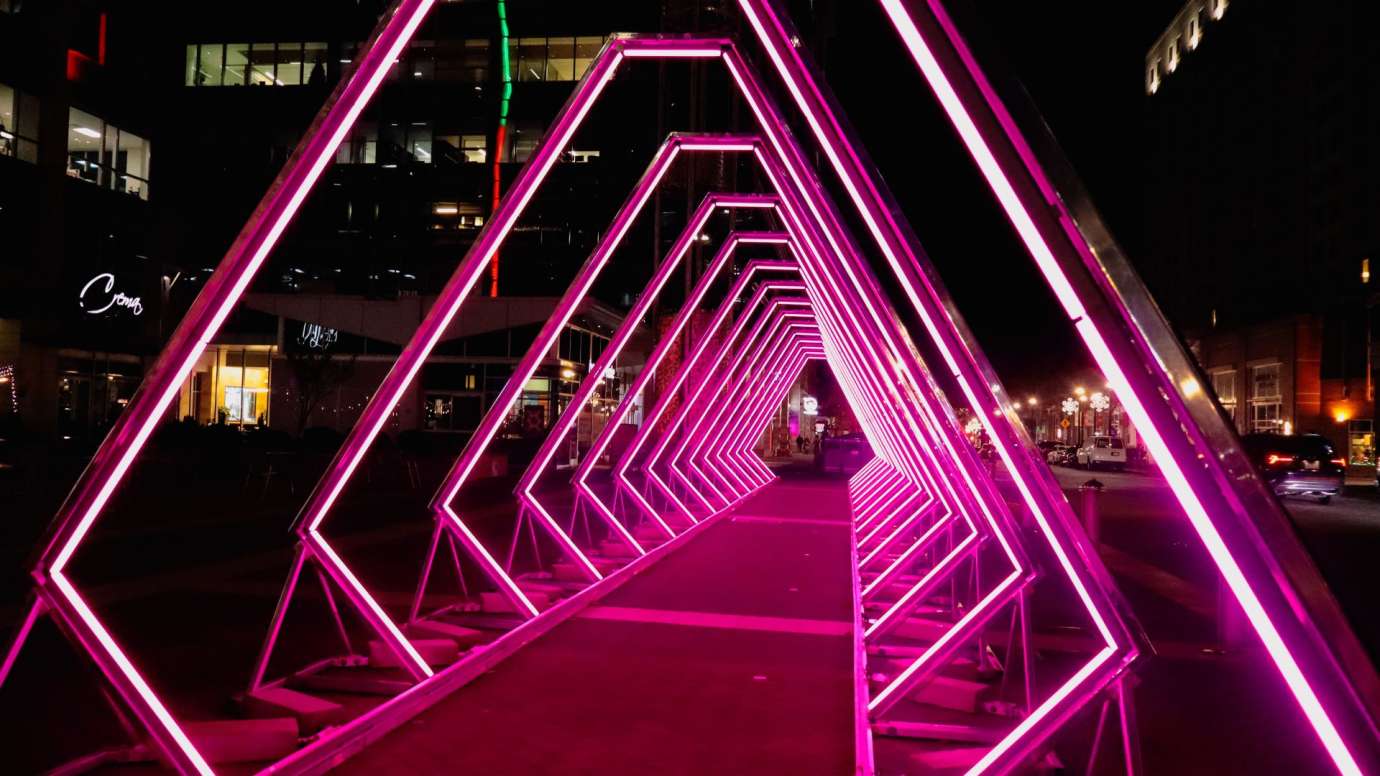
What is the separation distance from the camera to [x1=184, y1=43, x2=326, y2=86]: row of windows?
157 ft

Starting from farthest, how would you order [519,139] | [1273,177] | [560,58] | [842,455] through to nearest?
[1273,177]
[519,139]
[560,58]
[842,455]

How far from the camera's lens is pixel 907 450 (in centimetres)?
1352

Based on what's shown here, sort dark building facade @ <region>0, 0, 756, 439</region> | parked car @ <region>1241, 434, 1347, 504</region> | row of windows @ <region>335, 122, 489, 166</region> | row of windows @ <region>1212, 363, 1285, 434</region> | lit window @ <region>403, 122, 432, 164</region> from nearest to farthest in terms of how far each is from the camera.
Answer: parked car @ <region>1241, 434, 1347, 504</region> < dark building facade @ <region>0, 0, 756, 439</region> < row of windows @ <region>335, 122, 489, 166</region> < lit window @ <region>403, 122, 432, 164</region> < row of windows @ <region>1212, 363, 1285, 434</region>

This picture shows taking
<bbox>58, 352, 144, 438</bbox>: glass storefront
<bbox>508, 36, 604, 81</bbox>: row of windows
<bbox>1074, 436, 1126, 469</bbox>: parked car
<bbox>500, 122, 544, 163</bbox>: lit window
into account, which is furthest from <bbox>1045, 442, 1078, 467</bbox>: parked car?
<bbox>58, 352, 144, 438</bbox>: glass storefront

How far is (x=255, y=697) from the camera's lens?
577 centimetres

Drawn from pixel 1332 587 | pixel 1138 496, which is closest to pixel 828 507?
pixel 1138 496

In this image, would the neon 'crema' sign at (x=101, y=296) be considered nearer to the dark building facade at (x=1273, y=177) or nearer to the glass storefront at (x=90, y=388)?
the glass storefront at (x=90, y=388)

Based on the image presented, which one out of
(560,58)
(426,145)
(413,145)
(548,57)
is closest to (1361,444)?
(560,58)

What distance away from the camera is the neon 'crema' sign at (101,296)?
3088 centimetres

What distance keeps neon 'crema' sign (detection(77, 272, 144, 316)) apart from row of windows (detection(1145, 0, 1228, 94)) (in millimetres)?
61349

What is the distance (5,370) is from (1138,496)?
2827 cm

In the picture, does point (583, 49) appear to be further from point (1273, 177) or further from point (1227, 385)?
point (1227, 385)

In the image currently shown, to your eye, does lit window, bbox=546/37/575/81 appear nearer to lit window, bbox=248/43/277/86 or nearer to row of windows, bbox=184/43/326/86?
row of windows, bbox=184/43/326/86

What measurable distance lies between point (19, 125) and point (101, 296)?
499cm
